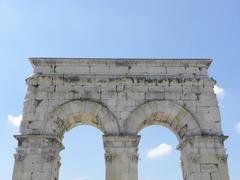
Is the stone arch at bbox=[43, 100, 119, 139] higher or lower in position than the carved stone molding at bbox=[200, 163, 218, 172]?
higher

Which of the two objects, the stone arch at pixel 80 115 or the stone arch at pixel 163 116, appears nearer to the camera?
the stone arch at pixel 80 115

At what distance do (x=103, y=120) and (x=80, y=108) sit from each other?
3.71 ft

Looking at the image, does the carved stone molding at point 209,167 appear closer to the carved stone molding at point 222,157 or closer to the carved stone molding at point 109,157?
the carved stone molding at point 222,157

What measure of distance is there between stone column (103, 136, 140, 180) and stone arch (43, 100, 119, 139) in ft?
1.47

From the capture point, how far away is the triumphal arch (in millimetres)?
13766

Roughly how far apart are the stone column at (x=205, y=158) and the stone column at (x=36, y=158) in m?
5.43

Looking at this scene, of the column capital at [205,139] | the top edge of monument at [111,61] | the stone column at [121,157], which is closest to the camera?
the stone column at [121,157]

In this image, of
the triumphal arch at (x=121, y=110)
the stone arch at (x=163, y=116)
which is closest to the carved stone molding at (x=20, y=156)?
the triumphal arch at (x=121, y=110)

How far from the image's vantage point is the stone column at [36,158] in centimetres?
1354

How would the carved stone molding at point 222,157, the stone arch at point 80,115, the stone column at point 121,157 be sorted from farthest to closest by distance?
the stone arch at point 80,115, the carved stone molding at point 222,157, the stone column at point 121,157

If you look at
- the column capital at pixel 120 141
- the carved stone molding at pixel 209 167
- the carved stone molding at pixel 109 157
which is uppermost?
the column capital at pixel 120 141

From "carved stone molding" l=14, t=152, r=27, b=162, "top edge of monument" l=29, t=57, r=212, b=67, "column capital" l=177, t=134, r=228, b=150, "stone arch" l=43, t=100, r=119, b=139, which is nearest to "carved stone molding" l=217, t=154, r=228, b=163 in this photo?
"column capital" l=177, t=134, r=228, b=150

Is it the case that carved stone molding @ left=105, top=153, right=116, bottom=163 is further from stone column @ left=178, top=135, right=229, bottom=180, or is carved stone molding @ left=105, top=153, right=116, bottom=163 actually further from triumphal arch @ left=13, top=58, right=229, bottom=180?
stone column @ left=178, top=135, right=229, bottom=180

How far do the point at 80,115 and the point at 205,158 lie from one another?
546cm
